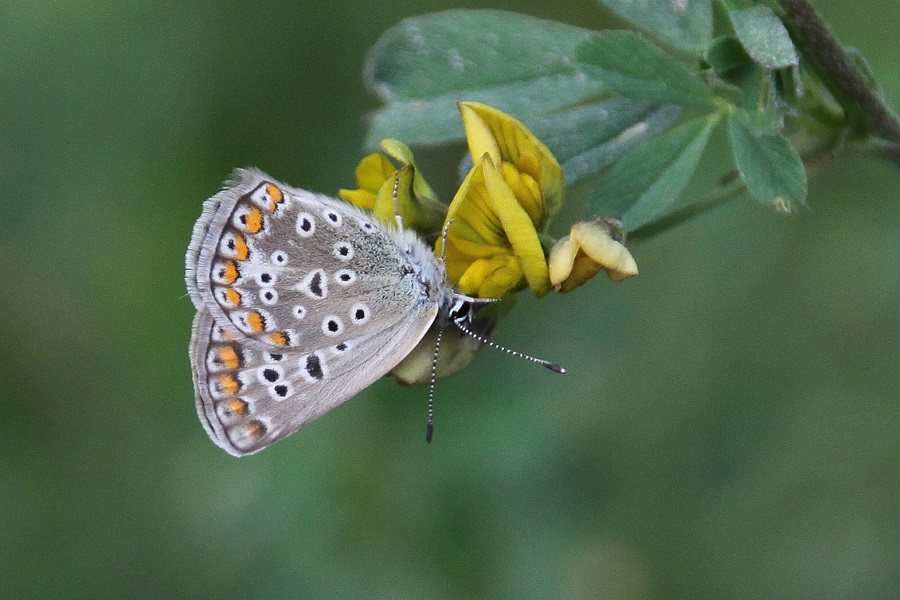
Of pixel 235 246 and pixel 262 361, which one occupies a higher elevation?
pixel 235 246

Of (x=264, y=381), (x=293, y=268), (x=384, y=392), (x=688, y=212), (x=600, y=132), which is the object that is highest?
(x=600, y=132)

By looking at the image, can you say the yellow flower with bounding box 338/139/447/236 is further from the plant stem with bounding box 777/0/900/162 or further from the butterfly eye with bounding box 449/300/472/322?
the plant stem with bounding box 777/0/900/162

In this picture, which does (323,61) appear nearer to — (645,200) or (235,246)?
(235,246)

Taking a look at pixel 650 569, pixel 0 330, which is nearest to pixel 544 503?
pixel 650 569

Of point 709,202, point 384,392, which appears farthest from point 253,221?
point 384,392

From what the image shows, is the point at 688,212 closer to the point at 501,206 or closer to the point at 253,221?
the point at 501,206

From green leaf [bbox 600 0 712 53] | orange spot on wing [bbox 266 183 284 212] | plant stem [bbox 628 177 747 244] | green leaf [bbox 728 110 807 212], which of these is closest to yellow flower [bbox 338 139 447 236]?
orange spot on wing [bbox 266 183 284 212]

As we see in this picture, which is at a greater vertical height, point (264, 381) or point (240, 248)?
point (240, 248)
